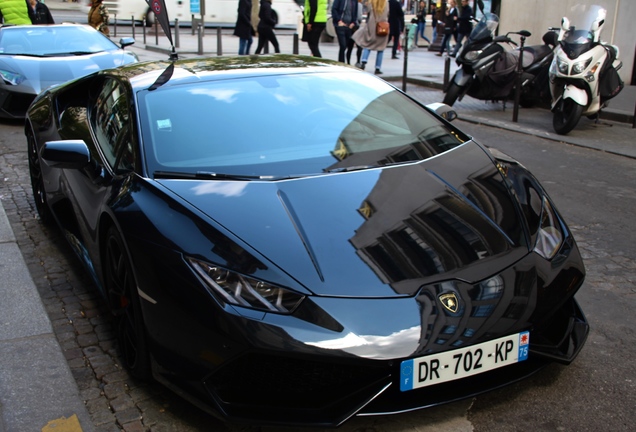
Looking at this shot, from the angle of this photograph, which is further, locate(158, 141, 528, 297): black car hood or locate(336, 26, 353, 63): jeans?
locate(336, 26, 353, 63): jeans

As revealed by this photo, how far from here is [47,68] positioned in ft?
32.3

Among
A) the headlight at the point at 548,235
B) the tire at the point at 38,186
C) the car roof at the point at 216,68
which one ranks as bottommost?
the tire at the point at 38,186

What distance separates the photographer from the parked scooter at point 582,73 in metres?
8.98

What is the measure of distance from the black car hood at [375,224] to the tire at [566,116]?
5.91m

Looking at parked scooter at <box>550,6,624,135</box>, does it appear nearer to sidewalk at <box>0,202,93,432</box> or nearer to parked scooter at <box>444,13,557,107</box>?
parked scooter at <box>444,13,557,107</box>

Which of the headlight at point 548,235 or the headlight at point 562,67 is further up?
the headlight at point 562,67

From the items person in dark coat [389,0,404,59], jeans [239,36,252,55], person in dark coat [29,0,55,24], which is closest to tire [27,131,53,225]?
person in dark coat [29,0,55,24]

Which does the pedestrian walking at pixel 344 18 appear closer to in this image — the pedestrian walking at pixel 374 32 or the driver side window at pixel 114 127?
the pedestrian walking at pixel 374 32

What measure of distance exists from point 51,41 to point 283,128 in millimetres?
8164

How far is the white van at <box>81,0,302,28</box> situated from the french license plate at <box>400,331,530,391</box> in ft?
92.2

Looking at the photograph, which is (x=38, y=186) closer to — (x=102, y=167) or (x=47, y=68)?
(x=102, y=167)

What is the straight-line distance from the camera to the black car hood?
2.72m

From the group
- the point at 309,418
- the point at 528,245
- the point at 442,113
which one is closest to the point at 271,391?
the point at 309,418

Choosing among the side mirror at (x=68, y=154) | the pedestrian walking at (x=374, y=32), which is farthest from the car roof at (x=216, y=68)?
the pedestrian walking at (x=374, y=32)
